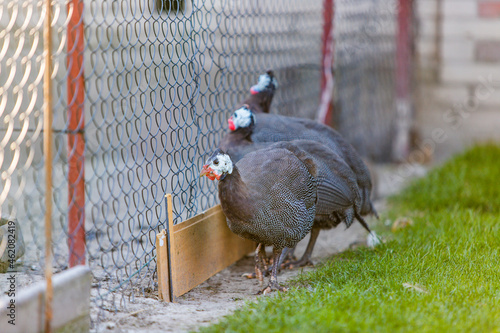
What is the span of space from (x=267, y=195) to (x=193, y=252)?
19.7 inches

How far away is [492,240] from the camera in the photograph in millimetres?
3756

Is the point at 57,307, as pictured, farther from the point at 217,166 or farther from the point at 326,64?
the point at 326,64

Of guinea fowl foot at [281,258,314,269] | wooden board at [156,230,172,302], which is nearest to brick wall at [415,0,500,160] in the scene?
guinea fowl foot at [281,258,314,269]

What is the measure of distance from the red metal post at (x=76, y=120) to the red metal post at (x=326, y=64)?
2.76 m

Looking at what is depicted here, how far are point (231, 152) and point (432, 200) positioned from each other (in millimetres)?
2245

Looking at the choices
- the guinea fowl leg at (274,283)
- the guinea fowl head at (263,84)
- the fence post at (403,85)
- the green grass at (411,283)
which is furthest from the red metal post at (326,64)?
the fence post at (403,85)

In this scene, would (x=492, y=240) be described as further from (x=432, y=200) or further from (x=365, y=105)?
(x=365, y=105)

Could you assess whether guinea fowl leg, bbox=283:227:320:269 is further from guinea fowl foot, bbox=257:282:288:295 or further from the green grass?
guinea fowl foot, bbox=257:282:288:295

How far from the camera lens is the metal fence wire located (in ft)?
9.16

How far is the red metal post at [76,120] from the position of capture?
2709 millimetres

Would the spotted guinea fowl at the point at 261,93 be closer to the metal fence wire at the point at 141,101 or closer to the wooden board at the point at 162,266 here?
the metal fence wire at the point at 141,101

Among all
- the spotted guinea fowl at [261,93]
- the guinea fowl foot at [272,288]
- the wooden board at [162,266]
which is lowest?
the guinea fowl foot at [272,288]

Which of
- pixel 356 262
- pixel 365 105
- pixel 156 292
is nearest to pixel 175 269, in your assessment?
pixel 156 292

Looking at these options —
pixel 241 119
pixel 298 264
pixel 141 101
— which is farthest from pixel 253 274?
pixel 141 101
